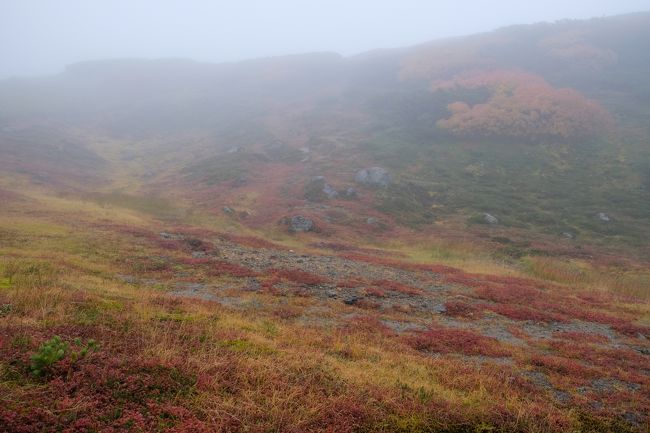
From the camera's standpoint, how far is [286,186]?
176 feet

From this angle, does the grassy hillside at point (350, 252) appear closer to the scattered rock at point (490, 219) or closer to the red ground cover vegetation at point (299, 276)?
the red ground cover vegetation at point (299, 276)

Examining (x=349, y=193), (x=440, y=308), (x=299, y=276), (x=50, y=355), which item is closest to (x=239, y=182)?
(x=349, y=193)

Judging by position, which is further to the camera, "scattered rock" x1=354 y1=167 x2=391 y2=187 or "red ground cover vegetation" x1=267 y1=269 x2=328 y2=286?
"scattered rock" x1=354 y1=167 x2=391 y2=187

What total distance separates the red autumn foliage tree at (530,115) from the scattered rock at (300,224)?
39827 millimetres

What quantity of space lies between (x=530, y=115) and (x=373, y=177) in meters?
32.3

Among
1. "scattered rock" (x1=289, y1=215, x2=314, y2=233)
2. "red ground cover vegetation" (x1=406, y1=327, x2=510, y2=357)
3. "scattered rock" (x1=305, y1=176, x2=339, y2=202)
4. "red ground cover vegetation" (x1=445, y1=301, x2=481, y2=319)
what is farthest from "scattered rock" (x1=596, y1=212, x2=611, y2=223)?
"red ground cover vegetation" (x1=406, y1=327, x2=510, y2=357)

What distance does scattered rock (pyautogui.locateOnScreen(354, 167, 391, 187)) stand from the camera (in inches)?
2078

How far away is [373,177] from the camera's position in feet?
175

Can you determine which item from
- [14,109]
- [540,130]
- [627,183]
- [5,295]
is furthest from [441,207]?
[14,109]

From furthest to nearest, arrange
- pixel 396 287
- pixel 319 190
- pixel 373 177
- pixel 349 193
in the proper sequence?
pixel 373 177 → pixel 319 190 → pixel 349 193 → pixel 396 287

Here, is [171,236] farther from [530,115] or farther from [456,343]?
[530,115]

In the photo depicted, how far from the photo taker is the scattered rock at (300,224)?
128ft

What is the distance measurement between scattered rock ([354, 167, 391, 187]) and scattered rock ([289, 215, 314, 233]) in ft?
52.2

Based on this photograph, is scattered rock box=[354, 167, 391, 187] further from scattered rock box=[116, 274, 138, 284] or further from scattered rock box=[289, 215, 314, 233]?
scattered rock box=[116, 274, 138, 284]
